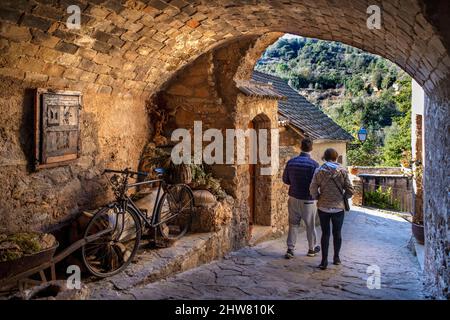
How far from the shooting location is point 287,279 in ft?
15.2

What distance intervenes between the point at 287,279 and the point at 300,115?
321 inches

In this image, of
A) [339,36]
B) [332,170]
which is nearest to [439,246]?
[332,170]

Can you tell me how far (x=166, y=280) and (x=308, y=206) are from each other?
218 cm

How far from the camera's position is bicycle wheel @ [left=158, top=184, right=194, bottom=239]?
5.33 m

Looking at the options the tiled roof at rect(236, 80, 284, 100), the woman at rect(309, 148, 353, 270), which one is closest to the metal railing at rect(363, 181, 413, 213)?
the tiled roof at rect(236, 80, 284, 100)

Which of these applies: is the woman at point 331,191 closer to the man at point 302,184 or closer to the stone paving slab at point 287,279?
the man at point 302,184

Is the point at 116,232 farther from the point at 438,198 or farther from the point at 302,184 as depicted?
the point at 438,198

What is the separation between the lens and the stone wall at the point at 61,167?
12.0 feet

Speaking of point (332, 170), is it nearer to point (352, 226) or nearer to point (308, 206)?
point (308, 206)

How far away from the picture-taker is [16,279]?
10.1 ft

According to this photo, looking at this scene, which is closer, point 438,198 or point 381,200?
point 438,198

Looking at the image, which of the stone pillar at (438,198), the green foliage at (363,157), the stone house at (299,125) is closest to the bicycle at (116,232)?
the stone pillar at (438,198)

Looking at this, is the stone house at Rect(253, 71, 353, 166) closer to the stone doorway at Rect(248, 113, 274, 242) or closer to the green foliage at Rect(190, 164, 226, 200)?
the stone doorway at Rect(248, 113, 274, 242)

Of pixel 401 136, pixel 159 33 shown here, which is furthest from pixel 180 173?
pixel 401 136
